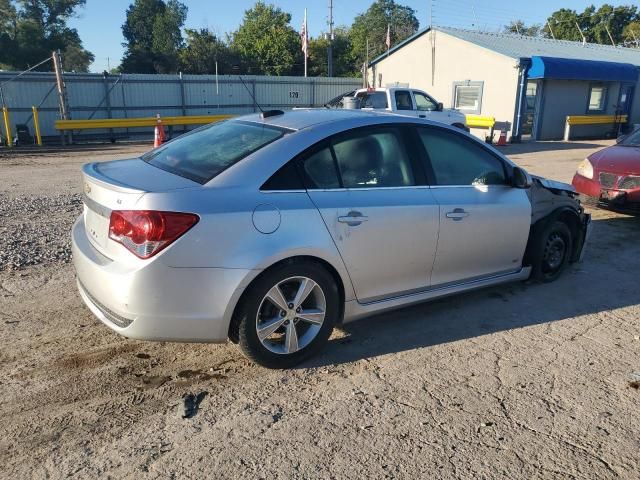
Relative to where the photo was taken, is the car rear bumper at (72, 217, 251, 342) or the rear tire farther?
the rear tire

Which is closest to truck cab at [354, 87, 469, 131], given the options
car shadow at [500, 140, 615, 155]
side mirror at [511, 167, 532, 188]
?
car shadow at [500, 140, 615, 155]

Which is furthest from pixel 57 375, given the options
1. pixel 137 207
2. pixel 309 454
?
pixel 309 454

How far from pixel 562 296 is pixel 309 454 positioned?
10.5ft

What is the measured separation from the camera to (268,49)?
47500 millimetres

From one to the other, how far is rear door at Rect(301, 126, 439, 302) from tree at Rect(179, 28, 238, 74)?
158 feet

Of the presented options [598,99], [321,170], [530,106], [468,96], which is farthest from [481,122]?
[321,170]

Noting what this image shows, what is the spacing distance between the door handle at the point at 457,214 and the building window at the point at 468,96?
20.0 metres

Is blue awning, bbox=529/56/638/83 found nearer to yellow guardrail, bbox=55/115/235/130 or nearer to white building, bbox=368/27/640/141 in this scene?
white building, bbox=368/27/640/141

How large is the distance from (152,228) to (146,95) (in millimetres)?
21320

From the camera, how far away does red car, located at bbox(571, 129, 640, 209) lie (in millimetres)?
7152

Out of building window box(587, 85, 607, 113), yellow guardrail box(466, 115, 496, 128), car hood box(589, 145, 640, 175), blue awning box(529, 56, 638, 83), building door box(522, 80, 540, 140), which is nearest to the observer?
car hood box(589, 145, 640, 175)

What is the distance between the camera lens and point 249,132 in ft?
12.7

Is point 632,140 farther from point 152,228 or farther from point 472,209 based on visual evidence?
point 152,228

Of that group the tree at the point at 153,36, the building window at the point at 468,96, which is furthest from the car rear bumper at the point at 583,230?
the tree at the point at 153,36
